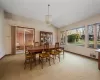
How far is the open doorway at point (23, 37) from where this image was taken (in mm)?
5953

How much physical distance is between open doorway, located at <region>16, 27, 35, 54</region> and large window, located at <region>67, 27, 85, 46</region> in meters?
3.24

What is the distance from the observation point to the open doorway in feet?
19.5

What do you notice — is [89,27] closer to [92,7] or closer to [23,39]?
[92,7]

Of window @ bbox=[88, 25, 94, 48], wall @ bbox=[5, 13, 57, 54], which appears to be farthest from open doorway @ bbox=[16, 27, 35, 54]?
window @ bbox=[88, 25, 94, 48]

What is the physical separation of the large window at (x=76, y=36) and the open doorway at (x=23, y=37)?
3.24 m

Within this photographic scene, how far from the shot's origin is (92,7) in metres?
3.61

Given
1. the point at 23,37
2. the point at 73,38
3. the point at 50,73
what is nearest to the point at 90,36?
the point at 73,38

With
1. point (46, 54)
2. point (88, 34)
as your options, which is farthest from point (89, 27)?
point (46, 54)

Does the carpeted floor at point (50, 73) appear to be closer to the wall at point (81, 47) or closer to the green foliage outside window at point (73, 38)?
the wall at point (81, 47)

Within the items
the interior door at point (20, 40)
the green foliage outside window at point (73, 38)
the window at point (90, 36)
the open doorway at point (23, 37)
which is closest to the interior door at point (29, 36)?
the open doorway at point (23, 37)

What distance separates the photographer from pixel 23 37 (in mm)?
6031

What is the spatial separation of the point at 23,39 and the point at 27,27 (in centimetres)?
103

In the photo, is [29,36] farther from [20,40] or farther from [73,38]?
[73,38]

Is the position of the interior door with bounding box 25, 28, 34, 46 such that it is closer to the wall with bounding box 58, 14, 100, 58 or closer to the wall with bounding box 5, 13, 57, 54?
the wall with bounding box 5, 13, 57, 54
